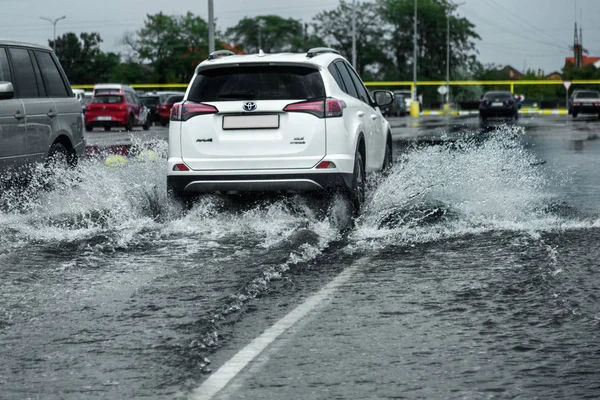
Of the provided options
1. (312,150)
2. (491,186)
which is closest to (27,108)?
(312,150)

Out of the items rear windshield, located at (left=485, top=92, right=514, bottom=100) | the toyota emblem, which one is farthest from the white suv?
rear windshield, located at (left=485, top=92, right=514, bottom=100)

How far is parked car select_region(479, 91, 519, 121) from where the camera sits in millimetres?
50438

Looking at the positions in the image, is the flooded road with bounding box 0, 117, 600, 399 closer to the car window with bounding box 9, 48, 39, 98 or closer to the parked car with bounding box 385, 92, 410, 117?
the car window with bounding box 9, 48, 39, 98

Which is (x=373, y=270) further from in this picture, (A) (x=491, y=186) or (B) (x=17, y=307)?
(A) (x=491, y=186)

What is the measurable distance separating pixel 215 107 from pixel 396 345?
4765mm

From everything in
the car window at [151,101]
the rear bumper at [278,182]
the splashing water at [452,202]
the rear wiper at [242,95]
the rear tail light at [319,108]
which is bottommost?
the splashing water at [452,202]

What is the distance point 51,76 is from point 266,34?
126 meters

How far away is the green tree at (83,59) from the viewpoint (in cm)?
13088

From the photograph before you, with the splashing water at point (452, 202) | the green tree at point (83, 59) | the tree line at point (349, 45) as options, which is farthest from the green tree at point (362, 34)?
the splashing water at point (452, 202)

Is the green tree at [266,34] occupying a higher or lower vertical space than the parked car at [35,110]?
higher

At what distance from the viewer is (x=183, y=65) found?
126 m

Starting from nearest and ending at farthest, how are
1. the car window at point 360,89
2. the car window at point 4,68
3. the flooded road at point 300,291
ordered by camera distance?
the flooded road at point 300,291, the car window at point 4,68, the car window at point 360,89

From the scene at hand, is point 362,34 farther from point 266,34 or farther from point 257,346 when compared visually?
point 257,346

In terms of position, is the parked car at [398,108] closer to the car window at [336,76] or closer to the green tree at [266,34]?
the car window at [336,76]
